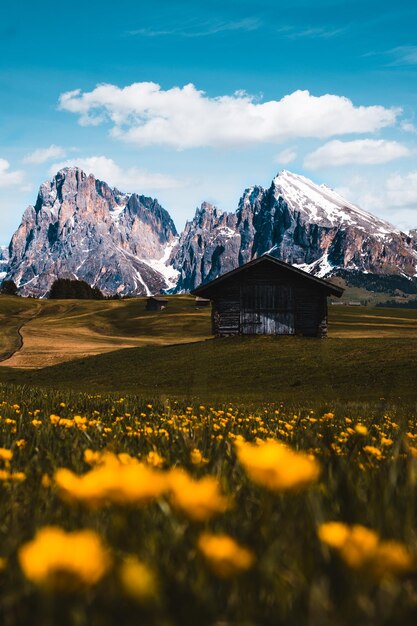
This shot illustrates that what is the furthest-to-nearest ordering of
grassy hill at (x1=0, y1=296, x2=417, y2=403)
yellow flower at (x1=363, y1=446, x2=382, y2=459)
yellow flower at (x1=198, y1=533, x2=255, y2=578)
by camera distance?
1. grassy hill at (x1=0, y1=296, x2=417, y2=403)
2. yellow flower at (x1=363, y1=446, x2=382, y2=459)
3. yellow flower at (x1=198, y1=533, x2=255, y2=578)

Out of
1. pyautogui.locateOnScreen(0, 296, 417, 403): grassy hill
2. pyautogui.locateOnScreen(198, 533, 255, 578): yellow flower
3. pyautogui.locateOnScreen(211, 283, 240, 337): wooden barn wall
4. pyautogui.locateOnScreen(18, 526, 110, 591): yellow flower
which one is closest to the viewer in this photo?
pyautogui.locateOnScreen(18, 526, 110, 591): yellow flower

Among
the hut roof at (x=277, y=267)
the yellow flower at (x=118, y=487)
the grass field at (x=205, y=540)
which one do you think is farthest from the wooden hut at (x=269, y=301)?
the yellow flower at (x=118, y=487)

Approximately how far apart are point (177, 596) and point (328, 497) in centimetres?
121

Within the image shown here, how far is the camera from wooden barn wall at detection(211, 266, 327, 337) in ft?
153

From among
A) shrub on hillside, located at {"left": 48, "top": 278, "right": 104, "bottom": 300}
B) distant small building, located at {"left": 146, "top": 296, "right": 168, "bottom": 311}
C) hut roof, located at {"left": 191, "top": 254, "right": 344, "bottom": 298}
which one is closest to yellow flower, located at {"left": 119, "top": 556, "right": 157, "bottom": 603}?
hut roof, located at {"left": 191, "top": 254, "right": 344, "bottom": 298}

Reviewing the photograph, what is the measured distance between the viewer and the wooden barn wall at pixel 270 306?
153ft

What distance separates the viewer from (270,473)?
120 cm

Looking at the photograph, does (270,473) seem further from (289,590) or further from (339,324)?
(339,324)

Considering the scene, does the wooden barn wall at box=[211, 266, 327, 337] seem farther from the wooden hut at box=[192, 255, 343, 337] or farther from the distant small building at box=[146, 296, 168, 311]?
the distant small building at box=[146, 296, 168, 311]

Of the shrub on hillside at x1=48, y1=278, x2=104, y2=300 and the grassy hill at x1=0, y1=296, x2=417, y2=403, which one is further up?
the shrub on hillside at x1=48, y1=278, x2=104, y2=300

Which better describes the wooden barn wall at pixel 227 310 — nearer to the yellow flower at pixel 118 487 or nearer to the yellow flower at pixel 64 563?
the yellow flower at pixel 118 487

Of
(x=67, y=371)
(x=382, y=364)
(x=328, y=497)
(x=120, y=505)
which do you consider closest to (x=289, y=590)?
(x=120, y=505)

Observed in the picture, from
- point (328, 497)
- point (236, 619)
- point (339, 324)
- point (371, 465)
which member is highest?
point (236, 619)

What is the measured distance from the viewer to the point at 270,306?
4716 cm
